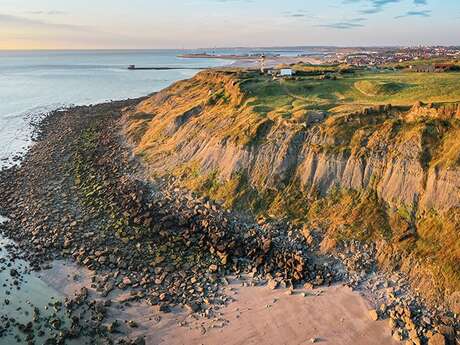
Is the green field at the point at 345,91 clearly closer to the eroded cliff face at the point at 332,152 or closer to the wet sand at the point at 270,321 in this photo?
the eroded cliff face at the point at 332,152

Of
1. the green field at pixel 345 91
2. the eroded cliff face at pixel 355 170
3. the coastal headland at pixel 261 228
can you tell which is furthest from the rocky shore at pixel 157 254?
the green field at pixel 345 91

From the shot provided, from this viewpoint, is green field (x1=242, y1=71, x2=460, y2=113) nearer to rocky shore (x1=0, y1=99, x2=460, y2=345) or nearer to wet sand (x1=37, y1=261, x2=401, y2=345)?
rocky shore (x1=0, y1=99, x2=460, y2=345)

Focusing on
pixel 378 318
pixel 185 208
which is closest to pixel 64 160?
pixel 185 208

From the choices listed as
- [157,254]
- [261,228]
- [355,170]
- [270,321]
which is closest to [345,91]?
[355,170]

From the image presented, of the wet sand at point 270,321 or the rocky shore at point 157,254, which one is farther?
the rocky shore at point 157,254

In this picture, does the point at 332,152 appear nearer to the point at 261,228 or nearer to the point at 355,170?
the point at 355,170

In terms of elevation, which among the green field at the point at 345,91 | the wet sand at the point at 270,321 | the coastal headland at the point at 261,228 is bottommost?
the wet sand at the point at 270,321
